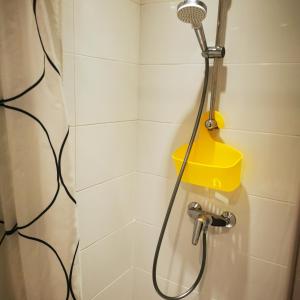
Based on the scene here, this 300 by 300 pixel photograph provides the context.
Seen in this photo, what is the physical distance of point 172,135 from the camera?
1.20 m

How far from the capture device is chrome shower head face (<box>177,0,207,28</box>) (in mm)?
771

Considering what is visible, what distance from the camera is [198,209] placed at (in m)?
1.16

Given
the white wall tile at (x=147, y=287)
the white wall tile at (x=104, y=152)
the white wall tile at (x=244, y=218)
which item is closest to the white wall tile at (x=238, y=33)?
the white wall tile at (x=104, y=152)

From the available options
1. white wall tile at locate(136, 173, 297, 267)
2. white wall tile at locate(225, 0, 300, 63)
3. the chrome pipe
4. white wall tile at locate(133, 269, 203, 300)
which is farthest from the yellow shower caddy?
white wall tile at locate(133, 269, 203, 300)

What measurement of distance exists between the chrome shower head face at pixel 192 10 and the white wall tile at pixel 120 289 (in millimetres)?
1170

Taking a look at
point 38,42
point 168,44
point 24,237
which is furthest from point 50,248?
point 168,44

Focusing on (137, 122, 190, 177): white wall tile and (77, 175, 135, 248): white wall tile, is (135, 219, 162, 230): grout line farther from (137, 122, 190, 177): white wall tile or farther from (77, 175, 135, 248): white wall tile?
(137, 122, 190, 177): white wall tile

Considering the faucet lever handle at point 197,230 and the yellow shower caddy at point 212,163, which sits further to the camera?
the faucet lever handle at point 197,230

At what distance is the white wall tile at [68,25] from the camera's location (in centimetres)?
88

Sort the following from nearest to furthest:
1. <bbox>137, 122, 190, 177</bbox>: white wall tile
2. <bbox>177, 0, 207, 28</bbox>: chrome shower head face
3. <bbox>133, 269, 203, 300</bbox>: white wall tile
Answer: <bbox>177, 0, 207, 28</bbox>: chrome shower head face < <bbox>137, 122, 190, 177</bbox>: white wall tile < <bbox>133, 269, 203, 300</bbox>: white wall tile

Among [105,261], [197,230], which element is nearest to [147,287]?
[105,261]

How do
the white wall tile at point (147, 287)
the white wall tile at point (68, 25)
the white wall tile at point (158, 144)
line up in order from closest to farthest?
the white wall tile at point (68, 25) < the white wall tile at point (158, 144) < the white wall tile at point (147, 287)

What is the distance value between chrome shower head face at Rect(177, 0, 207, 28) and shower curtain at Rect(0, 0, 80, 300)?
349mm

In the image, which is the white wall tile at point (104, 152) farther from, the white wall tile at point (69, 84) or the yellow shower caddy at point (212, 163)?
the yellow shower caddy at point (212, 163)
